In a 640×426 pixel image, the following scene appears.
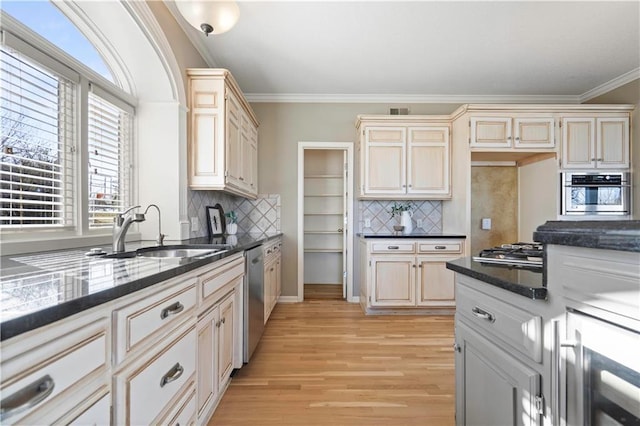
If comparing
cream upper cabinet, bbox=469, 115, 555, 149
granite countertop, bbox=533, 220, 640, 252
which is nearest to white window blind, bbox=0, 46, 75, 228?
granite countertop, bbox=533, 220, 640, 252

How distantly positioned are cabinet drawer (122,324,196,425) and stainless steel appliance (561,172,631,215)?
3857mm

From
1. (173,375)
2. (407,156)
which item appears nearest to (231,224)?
(407,156)

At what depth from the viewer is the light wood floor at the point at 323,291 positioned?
4.20 meters

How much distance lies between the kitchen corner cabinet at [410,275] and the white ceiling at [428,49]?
6.17 ft

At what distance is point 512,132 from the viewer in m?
3.33

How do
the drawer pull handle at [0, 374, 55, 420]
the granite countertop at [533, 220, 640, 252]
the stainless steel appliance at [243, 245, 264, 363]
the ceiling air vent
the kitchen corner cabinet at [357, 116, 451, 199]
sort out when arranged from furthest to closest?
the ceiling air vent < the kitchen corner cabinet at [357, 116, 451, 199] < the stainless steel appliance at [243, 245, 264, 363] < the granite countertop at [533, 220, 640, 252] < the drawer pull handle at [0, 374, 55, 420]

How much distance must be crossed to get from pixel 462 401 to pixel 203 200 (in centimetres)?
257

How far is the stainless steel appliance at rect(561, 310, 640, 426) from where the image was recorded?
0.69 m

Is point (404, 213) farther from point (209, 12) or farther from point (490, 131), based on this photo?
point (209, 12)

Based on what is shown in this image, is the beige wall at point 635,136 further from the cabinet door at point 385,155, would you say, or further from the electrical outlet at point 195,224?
the electrical outlet at point 195,224

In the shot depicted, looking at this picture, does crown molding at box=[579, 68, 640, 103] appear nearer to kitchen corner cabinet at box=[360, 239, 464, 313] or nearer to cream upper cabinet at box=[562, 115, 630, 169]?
cream upper cabinet at box=[562, 115, 630, 169]

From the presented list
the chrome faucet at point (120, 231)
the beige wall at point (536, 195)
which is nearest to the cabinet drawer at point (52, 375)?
the chrome faucet at point (120, 231)

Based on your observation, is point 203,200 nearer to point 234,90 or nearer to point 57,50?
point 234,90

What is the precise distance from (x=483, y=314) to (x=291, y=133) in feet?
11.0
